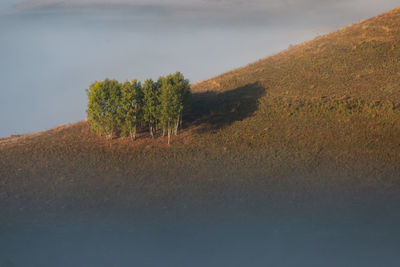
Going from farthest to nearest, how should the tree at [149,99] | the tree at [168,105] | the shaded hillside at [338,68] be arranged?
the shaded hillside at [338,68] → the tree at [149,99] → the tree at [168,105]

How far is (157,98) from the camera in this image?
40.0m

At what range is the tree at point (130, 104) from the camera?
39.3 metres

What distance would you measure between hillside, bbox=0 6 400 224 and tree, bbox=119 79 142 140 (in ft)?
5.95

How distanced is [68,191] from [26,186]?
4.49 meters

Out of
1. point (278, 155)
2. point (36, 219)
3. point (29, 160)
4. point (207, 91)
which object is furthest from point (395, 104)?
point (29, 160)

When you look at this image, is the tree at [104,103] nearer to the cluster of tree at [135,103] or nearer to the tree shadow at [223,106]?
the cluster of tree at [135,103]

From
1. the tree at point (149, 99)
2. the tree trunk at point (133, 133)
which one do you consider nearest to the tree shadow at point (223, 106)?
the tree at point (149, 99)

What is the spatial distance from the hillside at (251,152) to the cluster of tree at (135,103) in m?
2.22

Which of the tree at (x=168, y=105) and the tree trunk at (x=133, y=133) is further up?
the tree at (x=168, y=105)

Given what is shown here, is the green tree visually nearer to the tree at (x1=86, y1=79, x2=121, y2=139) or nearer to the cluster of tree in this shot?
the cluster of tree

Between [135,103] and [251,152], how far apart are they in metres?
14.4

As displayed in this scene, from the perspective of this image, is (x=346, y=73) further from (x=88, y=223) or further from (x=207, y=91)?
(x=88, y=223)

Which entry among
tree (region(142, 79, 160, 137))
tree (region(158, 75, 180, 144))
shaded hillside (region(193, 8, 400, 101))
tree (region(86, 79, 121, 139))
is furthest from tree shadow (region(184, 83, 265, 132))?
tree (region(86, 79, 121, 139))

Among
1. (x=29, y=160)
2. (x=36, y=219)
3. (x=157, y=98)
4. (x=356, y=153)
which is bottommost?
(x=356, y=153)
